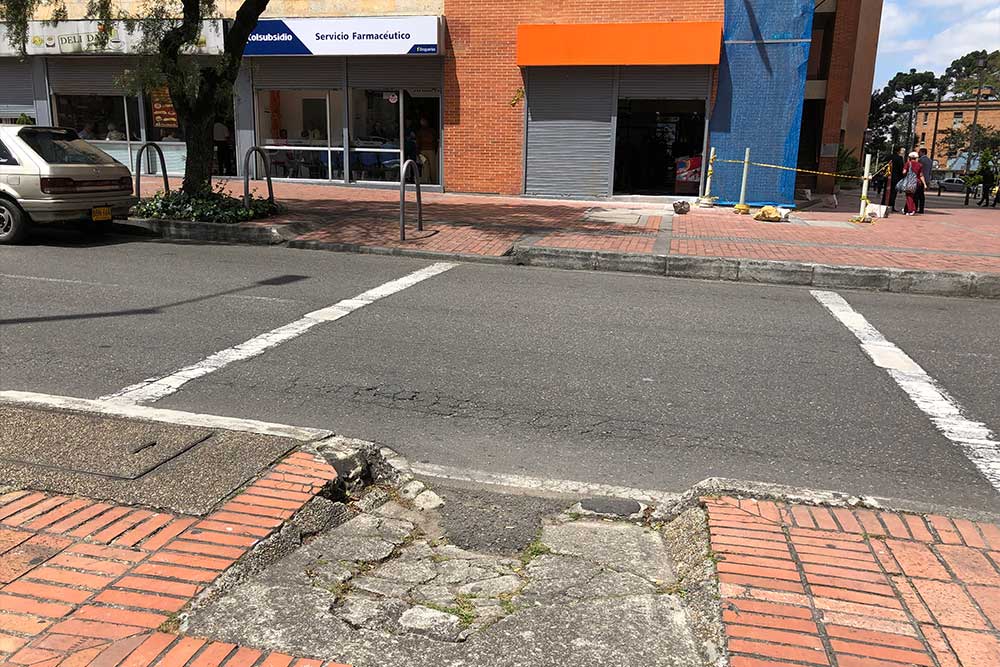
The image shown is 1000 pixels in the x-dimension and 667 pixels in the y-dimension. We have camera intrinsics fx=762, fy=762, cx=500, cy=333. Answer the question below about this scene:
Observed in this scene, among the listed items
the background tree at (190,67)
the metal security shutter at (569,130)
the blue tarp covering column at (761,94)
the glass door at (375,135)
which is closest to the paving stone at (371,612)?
the background tree at (190,67)

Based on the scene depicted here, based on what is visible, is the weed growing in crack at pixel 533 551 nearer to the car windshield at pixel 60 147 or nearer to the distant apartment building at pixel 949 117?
the car windshield at pixel 60 147

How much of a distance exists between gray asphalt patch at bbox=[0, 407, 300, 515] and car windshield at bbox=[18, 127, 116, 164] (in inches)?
312

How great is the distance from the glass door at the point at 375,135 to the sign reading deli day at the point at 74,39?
382 centimetres

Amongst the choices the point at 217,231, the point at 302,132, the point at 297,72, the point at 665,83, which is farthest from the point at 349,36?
the point at 217,231

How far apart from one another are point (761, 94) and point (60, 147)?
531 inches

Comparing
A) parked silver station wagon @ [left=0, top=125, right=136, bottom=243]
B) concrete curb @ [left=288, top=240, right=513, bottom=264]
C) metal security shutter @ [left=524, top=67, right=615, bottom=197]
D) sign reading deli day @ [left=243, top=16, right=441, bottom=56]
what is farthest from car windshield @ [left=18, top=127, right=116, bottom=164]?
metal security shutter @ [left=524, top=67, right=615, bottom=197]

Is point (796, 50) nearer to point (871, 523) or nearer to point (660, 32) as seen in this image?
point (660, 32)

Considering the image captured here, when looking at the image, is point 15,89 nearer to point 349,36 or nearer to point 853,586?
point 349,36

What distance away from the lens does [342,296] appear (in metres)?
8.22

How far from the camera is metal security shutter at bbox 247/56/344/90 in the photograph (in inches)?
728

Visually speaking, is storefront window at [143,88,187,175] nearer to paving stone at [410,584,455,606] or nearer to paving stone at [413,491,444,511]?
paving stone at [413,491,444,511]

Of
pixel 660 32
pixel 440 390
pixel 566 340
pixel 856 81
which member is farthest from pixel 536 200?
pixel 856 81

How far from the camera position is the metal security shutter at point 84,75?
65.4ft

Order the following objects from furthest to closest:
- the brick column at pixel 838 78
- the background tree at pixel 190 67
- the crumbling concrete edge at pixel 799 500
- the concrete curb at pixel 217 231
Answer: the brick column at pixel 838 78 → the background tree at pixel 190 67 → the concrete curb at pixel 217 231 → the crumbling concrete edge at pixel 799 500
